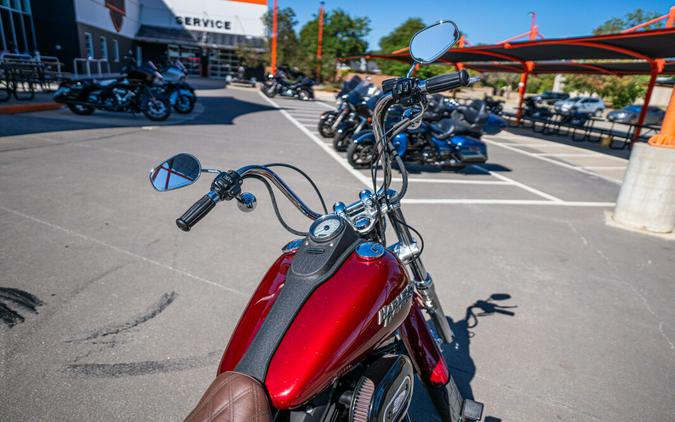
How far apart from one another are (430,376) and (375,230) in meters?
0.68

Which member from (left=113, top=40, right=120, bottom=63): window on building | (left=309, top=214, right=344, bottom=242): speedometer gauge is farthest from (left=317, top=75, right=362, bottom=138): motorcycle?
(left=113, top=40, right=120, bottom=63): window on building

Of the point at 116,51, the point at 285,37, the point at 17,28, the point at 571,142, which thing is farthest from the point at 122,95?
the point at 285,37

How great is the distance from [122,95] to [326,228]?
11.4 metres

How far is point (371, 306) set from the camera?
4.25 feet

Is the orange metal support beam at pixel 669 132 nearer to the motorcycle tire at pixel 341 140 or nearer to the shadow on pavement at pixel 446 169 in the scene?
the shadow on pavement at pixel 446 169

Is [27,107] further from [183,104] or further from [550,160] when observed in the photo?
[550,160]

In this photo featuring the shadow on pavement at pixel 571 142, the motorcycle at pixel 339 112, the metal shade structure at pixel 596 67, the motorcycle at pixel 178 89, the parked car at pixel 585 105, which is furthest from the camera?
the parked car at pixel 585 105

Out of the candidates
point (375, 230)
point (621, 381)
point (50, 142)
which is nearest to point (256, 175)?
point (375, 230)

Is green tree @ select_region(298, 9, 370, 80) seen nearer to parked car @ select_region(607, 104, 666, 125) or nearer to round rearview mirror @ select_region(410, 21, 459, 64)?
parked car @ select_region(607, 104, 666, 125)

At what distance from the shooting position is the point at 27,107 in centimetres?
1045

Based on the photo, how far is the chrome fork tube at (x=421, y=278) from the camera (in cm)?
170

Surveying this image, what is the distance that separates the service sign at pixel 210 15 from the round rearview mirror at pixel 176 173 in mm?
35776

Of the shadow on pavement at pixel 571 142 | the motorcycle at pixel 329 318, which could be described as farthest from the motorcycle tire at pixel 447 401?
the shadow on pavement at pixel 571 142

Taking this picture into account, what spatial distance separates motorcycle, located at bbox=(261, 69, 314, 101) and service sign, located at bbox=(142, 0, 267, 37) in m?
13.9
